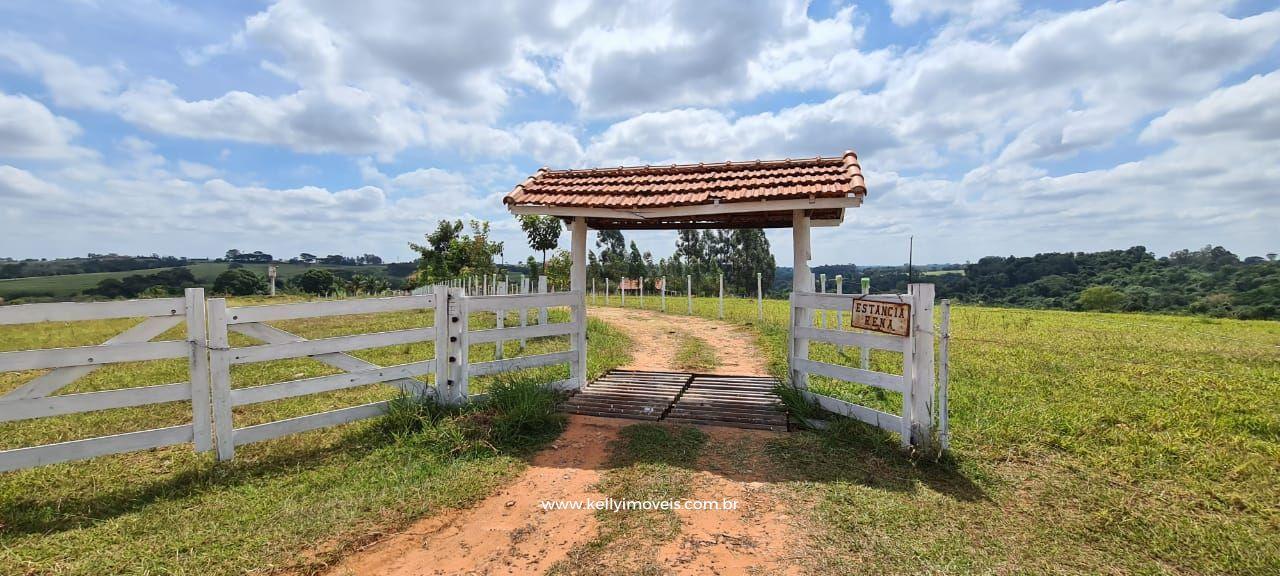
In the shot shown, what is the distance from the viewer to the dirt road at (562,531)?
122 inches

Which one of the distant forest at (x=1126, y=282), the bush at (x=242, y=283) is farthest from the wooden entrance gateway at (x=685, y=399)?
the bush at (x=242, y=283)

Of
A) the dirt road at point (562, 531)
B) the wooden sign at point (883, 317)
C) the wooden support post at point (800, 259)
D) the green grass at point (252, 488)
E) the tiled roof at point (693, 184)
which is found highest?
the tiled roof at point (693, 184)

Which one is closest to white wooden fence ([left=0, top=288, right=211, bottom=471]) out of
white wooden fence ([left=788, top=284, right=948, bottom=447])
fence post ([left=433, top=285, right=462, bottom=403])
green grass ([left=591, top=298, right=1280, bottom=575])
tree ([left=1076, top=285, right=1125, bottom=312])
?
fence post ([left=433, top=285, right=462, bottom=403])

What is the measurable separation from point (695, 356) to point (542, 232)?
20770 mm

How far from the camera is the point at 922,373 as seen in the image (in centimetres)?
461

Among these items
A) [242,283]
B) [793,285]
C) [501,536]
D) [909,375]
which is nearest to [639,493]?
[501,536]

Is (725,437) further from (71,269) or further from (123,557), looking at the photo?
(71,269)

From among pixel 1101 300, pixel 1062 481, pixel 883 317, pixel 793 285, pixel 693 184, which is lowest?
pixel 1101 300

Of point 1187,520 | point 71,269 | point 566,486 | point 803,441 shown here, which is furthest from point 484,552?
point 71,269

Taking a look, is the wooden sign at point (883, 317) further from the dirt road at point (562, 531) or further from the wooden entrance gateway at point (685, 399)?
the dirt road at point (562, 531)

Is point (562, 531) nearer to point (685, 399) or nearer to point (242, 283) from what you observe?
point (685, 399)

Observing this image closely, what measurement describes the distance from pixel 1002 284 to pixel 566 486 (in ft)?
208

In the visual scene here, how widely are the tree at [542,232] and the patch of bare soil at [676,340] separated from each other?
11842 mm

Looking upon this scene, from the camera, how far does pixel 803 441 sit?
16.4ft
